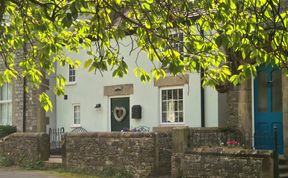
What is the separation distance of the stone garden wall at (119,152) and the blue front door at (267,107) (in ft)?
9.74

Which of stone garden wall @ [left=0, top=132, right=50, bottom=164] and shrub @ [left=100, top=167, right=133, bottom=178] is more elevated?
stone garden wall @ [left=0, top=132, right=50, bottom=164]

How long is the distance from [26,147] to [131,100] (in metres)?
4.14

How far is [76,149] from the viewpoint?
15.7m

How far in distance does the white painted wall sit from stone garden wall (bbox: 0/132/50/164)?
307 cm

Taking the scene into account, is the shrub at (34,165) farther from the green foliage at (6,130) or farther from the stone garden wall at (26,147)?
the green foliage at (6,130)

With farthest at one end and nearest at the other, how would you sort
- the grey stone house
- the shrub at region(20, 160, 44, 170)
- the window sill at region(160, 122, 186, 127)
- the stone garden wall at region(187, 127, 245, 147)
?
the grey stone house < the window sill at region(160, 122, 186, 127) < the shrub at region(20, 160, 44, 170) < the stone garden wall at region(187, 127, 245, 147)

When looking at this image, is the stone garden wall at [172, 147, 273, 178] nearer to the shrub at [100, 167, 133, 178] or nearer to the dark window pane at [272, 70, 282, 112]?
the shrub at [100, 167, 133, 178]

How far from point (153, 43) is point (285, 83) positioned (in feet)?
23.2

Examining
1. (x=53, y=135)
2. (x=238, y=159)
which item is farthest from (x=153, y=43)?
(x=53, y=135)

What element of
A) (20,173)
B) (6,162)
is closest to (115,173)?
(20,173)

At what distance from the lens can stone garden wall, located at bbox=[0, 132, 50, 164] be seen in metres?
17.1

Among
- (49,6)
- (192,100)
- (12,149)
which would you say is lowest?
(12,149)

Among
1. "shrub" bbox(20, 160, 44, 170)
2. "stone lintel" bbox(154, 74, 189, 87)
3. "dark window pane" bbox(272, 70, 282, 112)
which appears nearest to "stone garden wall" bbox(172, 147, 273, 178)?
"dark window pane" bbox(272, 70, 282, 112)

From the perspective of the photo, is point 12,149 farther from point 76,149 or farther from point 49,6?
point 49,6
